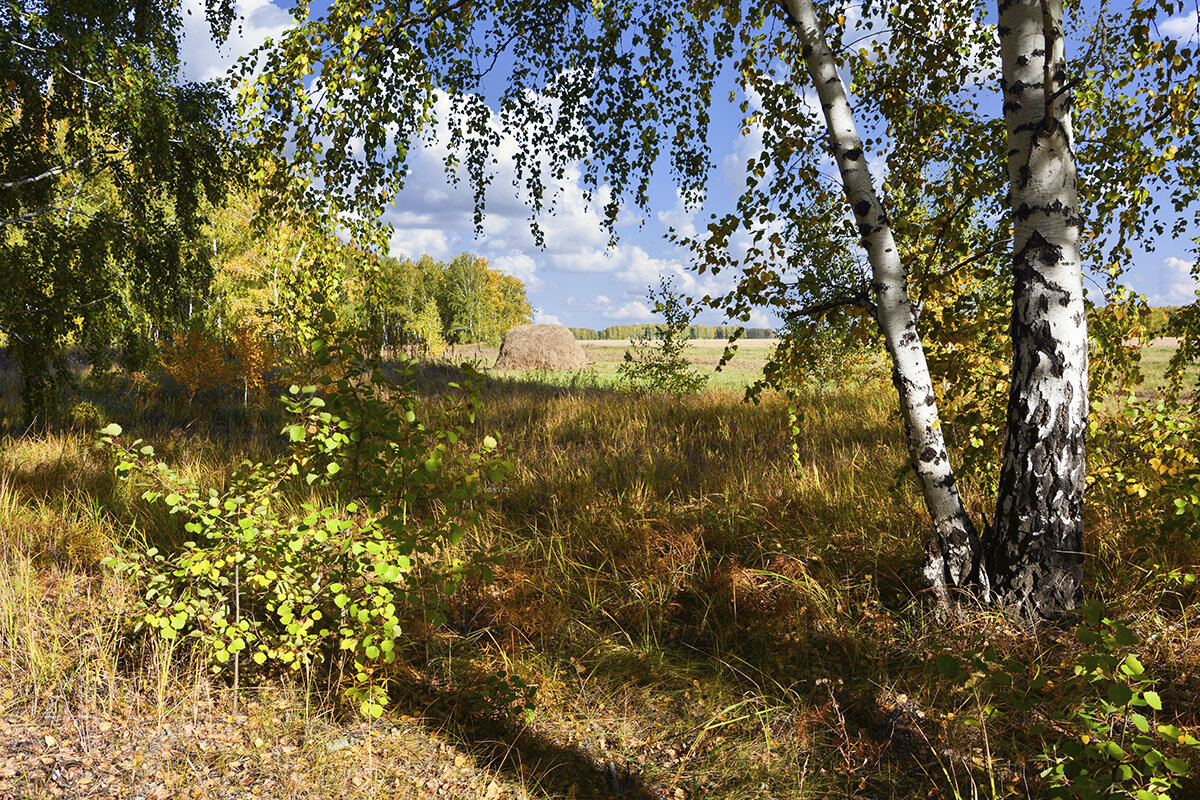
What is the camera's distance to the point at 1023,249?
2.71 metres

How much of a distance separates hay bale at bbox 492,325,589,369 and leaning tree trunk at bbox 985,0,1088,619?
64.4 feet

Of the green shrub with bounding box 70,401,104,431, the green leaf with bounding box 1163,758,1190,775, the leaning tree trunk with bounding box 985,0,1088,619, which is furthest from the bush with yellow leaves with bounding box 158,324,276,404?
the green leaf with bounding box 1163,758,1190,775

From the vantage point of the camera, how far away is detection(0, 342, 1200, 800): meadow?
2.38 metres

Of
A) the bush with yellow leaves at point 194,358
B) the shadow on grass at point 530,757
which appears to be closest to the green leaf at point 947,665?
the shadow on grass at point 530,757

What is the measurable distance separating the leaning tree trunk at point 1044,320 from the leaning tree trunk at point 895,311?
27 cm

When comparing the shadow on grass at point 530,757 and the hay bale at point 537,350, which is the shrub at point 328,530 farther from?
the hay bale at point 537,350

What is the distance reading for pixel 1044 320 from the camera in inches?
105

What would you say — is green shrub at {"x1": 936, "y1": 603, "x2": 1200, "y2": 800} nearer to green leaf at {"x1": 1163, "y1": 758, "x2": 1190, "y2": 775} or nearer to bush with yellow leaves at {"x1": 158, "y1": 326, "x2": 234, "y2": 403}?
green leaf at {"x1": 1163, "y1": 758, "x2": 1190, "y2": 775}

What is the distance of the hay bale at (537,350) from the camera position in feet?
73.4

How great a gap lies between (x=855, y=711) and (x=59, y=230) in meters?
7.69

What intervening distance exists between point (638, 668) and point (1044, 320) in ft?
8.24

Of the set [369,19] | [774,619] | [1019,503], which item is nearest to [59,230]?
[369,19]

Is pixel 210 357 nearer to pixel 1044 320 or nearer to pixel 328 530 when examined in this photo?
pixel 328 530

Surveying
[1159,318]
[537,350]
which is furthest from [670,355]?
[537,350]
